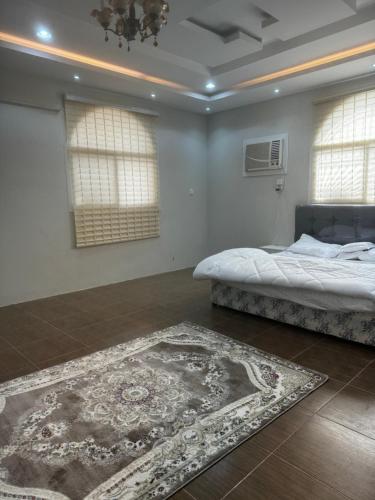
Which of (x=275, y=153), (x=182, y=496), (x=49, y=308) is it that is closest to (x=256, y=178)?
(x=275, y=153)

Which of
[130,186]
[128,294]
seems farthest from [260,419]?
[130,186]

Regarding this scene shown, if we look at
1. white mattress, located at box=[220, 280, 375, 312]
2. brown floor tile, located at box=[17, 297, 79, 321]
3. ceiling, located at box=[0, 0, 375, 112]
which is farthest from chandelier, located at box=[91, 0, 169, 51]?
brown floor tile, located at box=[17, 297, 79, 321]

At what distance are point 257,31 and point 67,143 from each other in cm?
255

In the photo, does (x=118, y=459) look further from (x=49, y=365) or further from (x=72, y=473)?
(x=49, y=365)

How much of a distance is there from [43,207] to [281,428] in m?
3.64

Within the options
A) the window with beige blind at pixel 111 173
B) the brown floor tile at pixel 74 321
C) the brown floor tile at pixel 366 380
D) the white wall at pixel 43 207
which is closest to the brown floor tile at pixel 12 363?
the brown floor tile at pixel 74 321

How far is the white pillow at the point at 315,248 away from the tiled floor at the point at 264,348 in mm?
1190

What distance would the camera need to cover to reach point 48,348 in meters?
2.93

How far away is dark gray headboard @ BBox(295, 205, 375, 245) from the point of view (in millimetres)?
4199

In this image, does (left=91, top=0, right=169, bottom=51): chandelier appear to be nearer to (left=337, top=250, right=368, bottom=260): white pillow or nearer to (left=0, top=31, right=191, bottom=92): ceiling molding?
(left=0, top=31, right=191, bottom=92): ceiling molding

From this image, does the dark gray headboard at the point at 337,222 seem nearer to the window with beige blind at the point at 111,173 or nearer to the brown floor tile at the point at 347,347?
the brown floor tile at the point at 347,347

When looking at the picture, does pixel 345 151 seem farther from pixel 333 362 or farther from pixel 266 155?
pixel 333 362

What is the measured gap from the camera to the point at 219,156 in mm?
5961

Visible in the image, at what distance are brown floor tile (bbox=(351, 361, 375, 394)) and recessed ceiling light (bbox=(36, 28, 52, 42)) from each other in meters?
3.80
